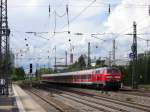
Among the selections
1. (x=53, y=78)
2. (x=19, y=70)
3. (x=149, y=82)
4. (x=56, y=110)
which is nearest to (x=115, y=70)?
(x=56, y=110)

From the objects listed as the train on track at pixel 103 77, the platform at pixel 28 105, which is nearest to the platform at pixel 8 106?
the platform at pixel 28 105

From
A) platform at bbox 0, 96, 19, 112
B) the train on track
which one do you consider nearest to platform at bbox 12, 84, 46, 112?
platform at bbox 0, 96, 19, 112

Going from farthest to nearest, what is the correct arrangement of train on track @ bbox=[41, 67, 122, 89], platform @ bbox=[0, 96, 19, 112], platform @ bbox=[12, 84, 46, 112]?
train on track @ bbox=[41, 67, 122, 89] → platform @ bbox=[12, 84, 46, 112] → platform @ bbox=[0, 96, 19, 112]

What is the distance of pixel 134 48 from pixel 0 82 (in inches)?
865

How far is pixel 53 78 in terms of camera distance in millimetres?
117312

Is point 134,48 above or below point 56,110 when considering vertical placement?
above

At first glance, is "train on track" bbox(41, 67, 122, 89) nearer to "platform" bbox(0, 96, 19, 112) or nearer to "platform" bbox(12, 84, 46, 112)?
"platform" bbox(12, 84, 46, 112)

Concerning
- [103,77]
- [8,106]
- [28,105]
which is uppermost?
[103,77]

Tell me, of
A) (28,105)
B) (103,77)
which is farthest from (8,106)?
(103,77)

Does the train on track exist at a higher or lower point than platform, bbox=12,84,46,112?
higher

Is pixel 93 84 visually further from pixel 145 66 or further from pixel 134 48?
pixel 145 66

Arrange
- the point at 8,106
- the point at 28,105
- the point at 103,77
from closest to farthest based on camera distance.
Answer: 1. the point at 8,106
2. the point at 28,105
3. the point at 103,77

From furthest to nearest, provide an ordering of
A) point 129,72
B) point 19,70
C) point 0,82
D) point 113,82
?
point 19,70, point 129,72, point 113,82, point 0,82

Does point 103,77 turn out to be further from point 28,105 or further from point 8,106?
point 8,106
